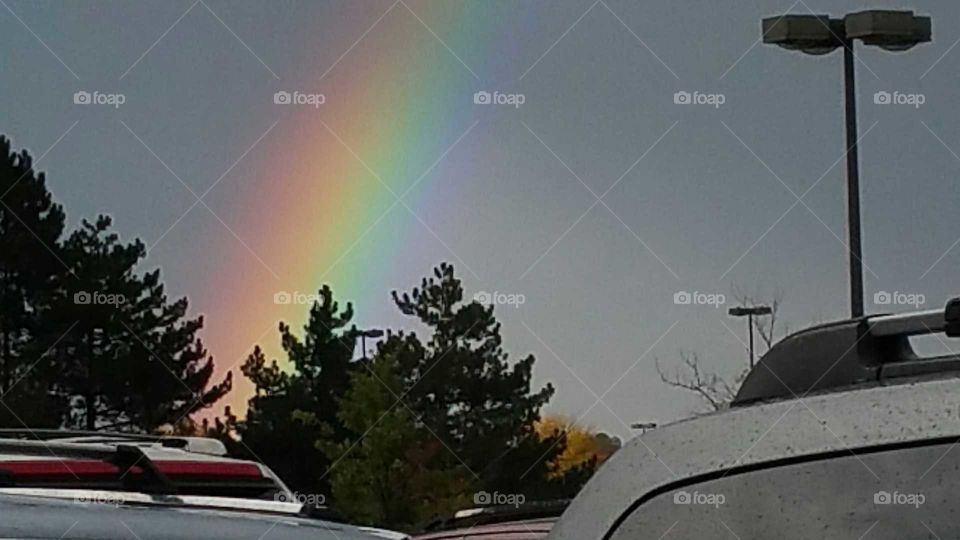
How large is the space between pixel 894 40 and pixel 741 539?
926cm

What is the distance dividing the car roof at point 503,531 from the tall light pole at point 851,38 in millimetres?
5825

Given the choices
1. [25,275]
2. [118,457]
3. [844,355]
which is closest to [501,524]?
[118,457]

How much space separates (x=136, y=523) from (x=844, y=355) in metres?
1.00

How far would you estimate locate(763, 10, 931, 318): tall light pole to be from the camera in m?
9.52

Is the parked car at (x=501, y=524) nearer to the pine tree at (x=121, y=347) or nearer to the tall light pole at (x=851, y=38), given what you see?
the tall light pole at (x=851, y=38)

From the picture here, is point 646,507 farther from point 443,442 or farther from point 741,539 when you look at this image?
point 443,442

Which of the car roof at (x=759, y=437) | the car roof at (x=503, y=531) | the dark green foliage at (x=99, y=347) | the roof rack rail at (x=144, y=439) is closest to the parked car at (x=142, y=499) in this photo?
the roof rack rail at (x=144, y=439)

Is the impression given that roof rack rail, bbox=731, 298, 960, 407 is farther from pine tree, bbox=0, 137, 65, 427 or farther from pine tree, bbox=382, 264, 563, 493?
pine tree, bbox=0, 137, 65, 427

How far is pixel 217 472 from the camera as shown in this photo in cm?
297

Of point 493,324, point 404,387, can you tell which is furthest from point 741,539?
point 404,387

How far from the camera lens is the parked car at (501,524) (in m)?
3.52

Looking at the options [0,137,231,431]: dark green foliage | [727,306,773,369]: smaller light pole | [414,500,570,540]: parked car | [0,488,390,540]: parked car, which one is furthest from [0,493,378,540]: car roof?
[0,137,231,431]: dark green foliage

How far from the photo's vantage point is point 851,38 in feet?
32.5

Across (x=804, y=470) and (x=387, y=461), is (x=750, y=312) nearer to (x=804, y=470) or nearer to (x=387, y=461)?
(x=387, y=461)
